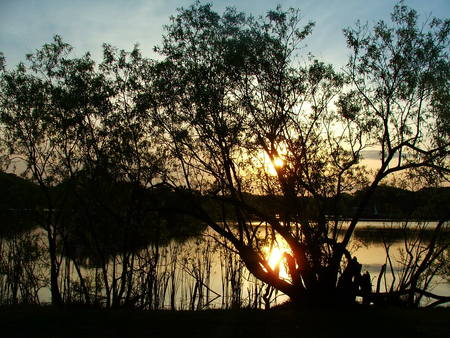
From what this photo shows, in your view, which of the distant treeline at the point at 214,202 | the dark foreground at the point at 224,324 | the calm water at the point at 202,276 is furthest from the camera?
the calm water at the point at 202,276

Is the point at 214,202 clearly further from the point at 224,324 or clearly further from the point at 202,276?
the point at 224,324

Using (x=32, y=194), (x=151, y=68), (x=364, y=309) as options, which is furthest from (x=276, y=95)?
(x=32, y=194)

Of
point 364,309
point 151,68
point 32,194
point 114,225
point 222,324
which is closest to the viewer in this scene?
point 222,324

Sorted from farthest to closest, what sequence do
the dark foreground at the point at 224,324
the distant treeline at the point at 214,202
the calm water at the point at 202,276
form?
1. the calm water at the point at 202,276
2. the distant treeline at the point at 214,202
3. the dark foreground at the point at 224,324

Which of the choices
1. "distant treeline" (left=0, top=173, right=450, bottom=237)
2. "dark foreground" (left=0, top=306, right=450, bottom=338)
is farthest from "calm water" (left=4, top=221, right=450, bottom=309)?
"dark foreground" (left=0, top=306, right=450, bottom=338)

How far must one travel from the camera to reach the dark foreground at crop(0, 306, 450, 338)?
1056cm

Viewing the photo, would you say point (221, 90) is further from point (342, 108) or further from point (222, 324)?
point (222, 324)

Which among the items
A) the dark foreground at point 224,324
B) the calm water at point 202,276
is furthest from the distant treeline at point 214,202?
the dark foreground at point 224,324

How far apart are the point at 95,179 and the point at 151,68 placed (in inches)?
220

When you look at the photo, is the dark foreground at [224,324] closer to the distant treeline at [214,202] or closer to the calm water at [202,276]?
the distant treeline at [214,202]

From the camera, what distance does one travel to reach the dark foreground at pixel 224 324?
10.6 m

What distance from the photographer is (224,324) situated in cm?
1130

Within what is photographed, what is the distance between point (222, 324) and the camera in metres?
11.3

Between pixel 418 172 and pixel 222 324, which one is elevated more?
pixel 418 172
